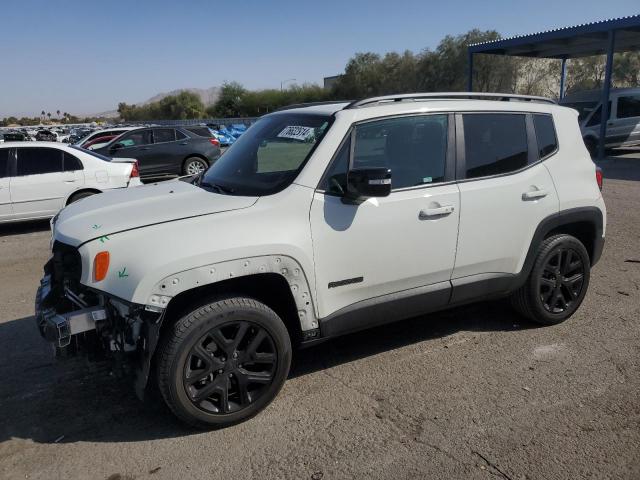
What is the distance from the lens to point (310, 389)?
373 cm

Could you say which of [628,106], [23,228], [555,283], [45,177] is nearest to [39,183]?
[45,177]

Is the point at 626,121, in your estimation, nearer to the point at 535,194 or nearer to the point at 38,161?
the point at 535,194

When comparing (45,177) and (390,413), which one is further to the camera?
(45,177)

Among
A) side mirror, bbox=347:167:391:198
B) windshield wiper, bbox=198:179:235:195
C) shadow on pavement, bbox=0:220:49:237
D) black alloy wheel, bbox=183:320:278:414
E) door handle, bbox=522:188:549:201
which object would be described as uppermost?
side mirror, bbox=347:167:391:198

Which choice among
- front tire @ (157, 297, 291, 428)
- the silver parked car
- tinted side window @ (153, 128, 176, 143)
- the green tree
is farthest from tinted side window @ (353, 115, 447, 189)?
the green tree

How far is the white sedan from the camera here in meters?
8.99

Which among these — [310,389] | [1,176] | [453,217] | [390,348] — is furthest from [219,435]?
[1,176]

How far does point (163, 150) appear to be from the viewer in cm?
1512

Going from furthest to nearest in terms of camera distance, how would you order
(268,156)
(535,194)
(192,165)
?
(192,165) < (535,194) < (268,156)

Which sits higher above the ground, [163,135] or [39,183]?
[163,135]

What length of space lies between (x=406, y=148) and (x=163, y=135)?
12.9 m

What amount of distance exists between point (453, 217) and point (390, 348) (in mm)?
1170

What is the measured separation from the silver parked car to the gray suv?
1176 centimetres

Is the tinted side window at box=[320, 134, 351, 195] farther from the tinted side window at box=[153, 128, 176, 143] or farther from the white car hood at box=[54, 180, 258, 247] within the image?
the tinted side window at box=[153, 128, 176, 143]
